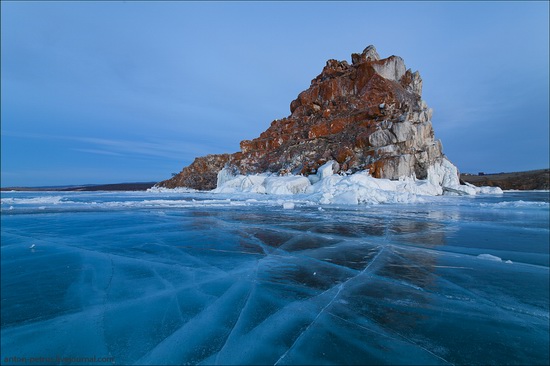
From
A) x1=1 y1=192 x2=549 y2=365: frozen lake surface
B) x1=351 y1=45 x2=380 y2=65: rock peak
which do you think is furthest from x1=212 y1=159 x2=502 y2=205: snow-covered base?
x1=351 y1=45 x2=380 y2=65: rock peak

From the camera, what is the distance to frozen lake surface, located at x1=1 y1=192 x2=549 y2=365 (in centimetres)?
207

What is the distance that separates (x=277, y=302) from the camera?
2.92 m

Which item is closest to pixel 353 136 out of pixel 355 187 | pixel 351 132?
pixel 351 132

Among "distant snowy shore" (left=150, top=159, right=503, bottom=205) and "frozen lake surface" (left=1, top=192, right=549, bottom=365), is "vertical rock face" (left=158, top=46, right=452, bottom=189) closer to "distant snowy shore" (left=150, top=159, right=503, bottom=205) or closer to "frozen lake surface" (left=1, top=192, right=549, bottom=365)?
"distant snowy shore" (left=150, top=159, right=503, bottom=205)

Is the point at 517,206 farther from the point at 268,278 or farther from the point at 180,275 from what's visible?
the point at 180,275

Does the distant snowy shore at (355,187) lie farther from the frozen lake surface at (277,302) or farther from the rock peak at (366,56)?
the rock peak at (366,56)

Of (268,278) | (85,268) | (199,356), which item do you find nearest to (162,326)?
(199,356)

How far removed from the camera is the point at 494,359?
76.9 inches

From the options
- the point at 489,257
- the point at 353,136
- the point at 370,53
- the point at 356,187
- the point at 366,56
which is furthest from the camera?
the point at 370,53

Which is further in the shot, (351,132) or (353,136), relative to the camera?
(351,132)

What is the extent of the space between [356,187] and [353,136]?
61.8 ft

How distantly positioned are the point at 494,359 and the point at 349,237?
4.56m

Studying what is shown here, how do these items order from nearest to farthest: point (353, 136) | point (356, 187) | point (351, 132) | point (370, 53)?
point (356, 187), point (353, 136), point (351, 132), point (370, 53)

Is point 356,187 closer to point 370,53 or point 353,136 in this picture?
point 353,136
